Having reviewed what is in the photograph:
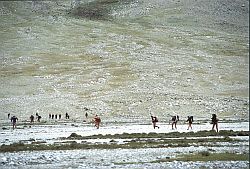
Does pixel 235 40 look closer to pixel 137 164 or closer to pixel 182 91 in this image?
pixel 182 91

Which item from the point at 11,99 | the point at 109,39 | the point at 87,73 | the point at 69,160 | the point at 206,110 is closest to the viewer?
the point at 69,160

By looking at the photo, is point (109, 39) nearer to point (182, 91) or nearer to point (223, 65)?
point (223, 65)

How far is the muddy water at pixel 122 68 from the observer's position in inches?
3664

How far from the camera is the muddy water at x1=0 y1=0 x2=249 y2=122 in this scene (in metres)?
93.1

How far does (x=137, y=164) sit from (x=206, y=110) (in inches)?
2581

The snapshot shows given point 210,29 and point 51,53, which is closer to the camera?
point 51,53

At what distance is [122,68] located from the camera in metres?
134

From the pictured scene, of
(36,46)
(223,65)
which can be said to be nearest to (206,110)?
(223,65)

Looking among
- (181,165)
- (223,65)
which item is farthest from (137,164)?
(223,65)

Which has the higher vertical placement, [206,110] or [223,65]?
[223,65]

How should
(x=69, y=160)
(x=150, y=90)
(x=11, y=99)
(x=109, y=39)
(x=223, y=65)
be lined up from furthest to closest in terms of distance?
(x=109, y=39), (x=223, y=65), (x=150, y=90), (x=11, y=99), (x=69, y=160)

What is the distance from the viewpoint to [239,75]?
131875 millimetres

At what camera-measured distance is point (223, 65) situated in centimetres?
14275

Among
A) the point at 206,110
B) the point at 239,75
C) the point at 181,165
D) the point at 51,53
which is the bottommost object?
the point at 181,165
